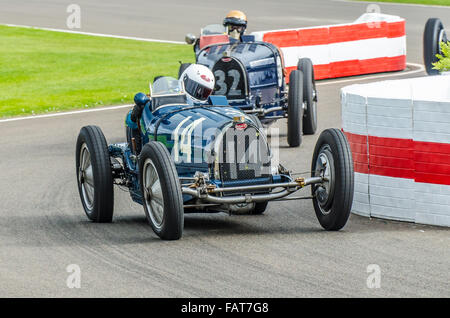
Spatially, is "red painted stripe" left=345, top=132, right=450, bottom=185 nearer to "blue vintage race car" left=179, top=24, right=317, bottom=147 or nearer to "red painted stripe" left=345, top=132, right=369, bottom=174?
"red painted stripe" left=345, top=132, right=369, bottom=174

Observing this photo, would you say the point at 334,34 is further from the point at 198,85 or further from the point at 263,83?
the point at 198,85

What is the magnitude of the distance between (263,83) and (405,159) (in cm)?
579

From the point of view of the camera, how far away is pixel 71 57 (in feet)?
89.4

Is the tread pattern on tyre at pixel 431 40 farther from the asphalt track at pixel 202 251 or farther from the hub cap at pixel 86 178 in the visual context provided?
the hub cap at pixel 86 178

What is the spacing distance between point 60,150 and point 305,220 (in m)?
6.02

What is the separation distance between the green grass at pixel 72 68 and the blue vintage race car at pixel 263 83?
4.94m

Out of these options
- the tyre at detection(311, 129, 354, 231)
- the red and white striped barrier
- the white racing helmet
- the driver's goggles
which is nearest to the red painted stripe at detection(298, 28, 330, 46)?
the red and white striped barrier

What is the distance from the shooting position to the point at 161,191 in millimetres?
9180

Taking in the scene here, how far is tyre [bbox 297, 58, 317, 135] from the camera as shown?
51.2 feet

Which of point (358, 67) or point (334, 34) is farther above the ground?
point (334, 34)

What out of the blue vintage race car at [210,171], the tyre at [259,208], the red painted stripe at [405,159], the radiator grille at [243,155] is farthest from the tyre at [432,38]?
the radiator grille at [243,155]

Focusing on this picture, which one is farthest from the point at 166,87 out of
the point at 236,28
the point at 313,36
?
the point at 313,36
